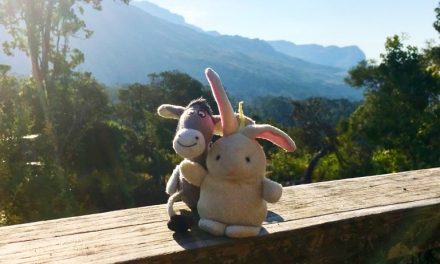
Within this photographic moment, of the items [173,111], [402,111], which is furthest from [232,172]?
[402,111]

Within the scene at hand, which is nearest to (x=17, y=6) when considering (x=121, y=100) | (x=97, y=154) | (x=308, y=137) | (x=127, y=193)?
(x=97, y=154)

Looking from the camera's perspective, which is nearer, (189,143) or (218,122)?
(189,143)

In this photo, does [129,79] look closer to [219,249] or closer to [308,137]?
[308,137]

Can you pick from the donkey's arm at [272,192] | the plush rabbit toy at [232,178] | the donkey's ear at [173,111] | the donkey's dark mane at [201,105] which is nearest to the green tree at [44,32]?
the donkey's ear at [173,111]

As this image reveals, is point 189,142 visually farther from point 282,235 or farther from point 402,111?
point 402,111

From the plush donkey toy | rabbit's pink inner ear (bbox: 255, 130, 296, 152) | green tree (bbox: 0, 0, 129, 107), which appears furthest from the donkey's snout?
green tree (bbox: 0, 0, 129, 107)

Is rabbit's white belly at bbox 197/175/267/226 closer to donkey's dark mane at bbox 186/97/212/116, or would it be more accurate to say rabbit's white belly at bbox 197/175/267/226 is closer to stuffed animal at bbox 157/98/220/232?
stuffed animal at bbox 157/98/220/232
